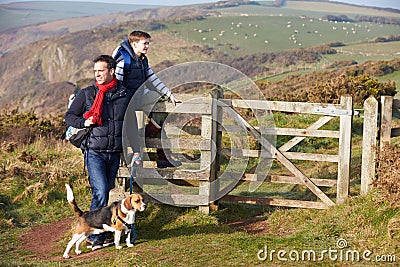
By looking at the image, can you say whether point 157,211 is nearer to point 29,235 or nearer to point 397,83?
point 29,235

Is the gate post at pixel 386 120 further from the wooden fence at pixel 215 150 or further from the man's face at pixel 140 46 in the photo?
the man's face at pixel 140 46

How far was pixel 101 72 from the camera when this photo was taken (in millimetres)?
7023

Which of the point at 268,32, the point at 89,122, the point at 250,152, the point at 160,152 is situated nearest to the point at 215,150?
the point at 250,152

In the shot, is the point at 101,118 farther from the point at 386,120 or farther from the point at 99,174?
the point at 386,120

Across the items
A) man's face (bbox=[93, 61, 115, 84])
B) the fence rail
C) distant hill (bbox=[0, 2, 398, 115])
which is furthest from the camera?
distant hill (bbox=[0, 2, 398, 115])

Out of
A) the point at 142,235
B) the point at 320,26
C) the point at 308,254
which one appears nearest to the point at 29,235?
the point at 142,235

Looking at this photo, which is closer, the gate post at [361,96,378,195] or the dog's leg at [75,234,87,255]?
the dog's leg at [75,234,87,255]

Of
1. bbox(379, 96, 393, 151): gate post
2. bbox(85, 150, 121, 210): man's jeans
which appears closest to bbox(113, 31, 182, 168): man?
bbox(85, 150, 121, 210): man's jeans

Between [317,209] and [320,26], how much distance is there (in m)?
78.8

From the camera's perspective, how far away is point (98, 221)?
7.04m

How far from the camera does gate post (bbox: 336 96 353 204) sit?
27.2 ft

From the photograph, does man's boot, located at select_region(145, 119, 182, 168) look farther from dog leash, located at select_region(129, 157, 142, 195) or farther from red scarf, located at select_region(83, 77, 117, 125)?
red scarf, located at select_region(83, 77, 117, 125)

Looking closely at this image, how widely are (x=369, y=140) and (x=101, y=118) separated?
159 inches

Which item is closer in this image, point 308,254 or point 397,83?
point 308,254
